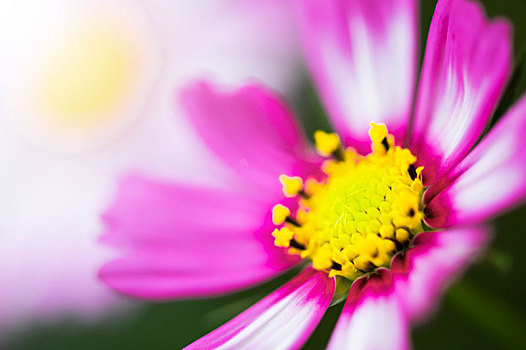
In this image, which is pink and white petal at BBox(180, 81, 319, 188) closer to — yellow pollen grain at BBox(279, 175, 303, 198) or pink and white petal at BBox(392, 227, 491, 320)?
yellow pollen grain at BBox(279, 175, 303, 198)

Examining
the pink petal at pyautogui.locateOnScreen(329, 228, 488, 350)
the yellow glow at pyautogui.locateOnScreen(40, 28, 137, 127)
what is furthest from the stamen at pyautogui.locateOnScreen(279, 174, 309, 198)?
the yellow glow at pyautogui.locateOnScreen(40, 28, 137, 127)

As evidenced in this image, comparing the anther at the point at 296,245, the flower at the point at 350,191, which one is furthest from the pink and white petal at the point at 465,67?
the anther at the point at 296,245

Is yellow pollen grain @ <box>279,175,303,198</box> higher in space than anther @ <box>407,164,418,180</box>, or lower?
higher

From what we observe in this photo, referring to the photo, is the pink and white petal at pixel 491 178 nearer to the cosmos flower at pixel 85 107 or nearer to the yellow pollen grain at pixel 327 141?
the yellow pollen grain at pixel 327 141

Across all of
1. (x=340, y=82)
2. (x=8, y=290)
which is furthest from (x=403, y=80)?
(x=8, y=290)

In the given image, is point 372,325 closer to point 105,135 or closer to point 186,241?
point 186,241

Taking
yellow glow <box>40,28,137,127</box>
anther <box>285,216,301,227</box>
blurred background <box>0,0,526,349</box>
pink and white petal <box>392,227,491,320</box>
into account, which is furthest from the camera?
yellow glow <box>40,28,137,127</box>

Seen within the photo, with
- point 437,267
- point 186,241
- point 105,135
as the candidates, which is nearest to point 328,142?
point 186,241

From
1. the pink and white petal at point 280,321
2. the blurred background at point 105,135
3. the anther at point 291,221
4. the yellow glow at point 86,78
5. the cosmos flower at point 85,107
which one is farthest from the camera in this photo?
the yellow glow at point 86,78

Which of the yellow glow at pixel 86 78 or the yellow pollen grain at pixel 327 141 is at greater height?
the yellow glow at pixel 86 78
